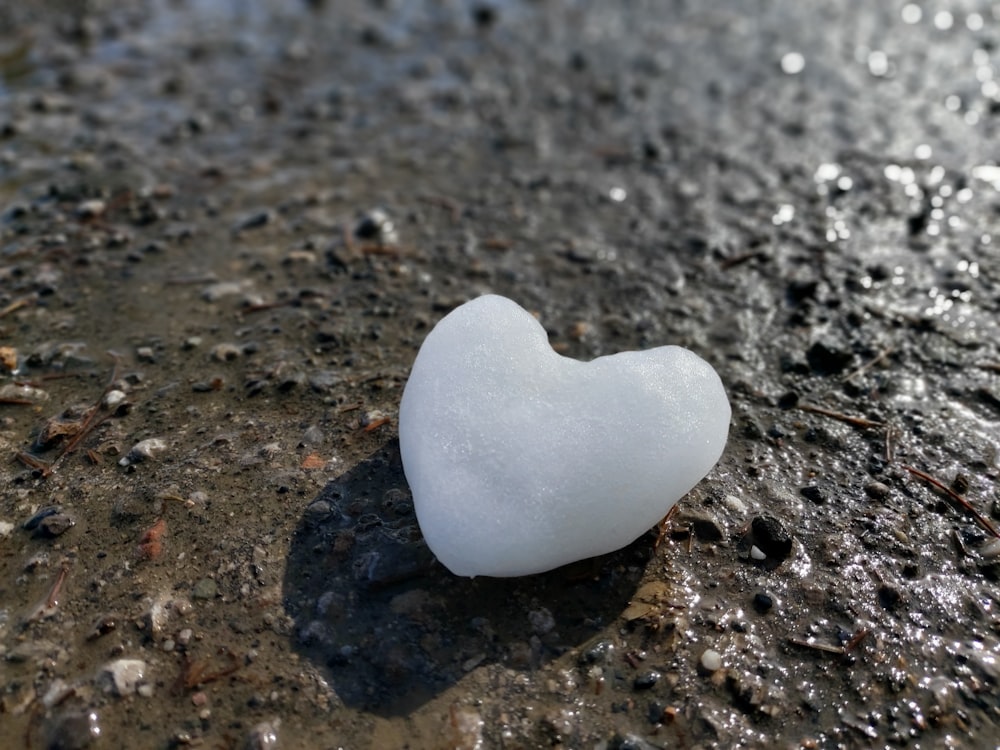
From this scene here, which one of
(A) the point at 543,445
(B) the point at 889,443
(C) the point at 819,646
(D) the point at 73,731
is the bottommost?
(D) the point at 73,731

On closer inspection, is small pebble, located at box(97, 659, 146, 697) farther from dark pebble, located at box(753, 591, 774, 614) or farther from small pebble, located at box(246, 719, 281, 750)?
dark pebble, located at box(753, 591, 774, 614)

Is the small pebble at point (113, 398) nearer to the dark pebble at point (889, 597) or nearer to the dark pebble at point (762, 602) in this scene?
the dark pebble at point (762, 602)

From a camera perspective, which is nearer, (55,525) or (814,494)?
(55,525)

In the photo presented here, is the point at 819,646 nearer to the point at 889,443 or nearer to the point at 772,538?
the point at 772,538

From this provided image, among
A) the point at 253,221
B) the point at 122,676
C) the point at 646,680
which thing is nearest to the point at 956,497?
the point at 646,680

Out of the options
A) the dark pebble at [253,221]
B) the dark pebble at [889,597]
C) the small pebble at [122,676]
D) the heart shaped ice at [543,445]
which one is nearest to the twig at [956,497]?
the dark pebble at [889,597]

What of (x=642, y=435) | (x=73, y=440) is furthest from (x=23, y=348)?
(x=642, y=435)
